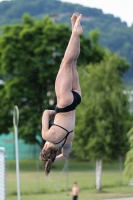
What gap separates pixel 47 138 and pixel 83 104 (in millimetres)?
26598

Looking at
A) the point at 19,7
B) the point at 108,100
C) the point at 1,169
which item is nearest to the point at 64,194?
the point at 108,100

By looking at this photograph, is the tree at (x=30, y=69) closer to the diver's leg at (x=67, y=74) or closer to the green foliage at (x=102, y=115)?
the green foliage at (x=102, y=115)

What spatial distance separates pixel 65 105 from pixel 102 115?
1034 inches

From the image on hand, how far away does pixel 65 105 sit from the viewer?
22.4 feet

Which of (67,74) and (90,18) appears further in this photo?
(90,18)

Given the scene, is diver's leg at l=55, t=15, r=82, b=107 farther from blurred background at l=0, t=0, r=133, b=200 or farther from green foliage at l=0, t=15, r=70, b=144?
green foliage at l=0, t=15, r=70, b=144

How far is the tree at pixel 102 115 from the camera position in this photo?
107 ft

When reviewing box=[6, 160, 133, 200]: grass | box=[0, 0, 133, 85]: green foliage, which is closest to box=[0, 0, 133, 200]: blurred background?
box=[6, 160, 133, 200]: grass

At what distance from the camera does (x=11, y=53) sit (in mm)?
47781

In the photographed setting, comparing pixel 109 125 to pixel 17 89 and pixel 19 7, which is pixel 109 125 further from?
pixel 19 7

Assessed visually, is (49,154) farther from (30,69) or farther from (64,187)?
(30,69)

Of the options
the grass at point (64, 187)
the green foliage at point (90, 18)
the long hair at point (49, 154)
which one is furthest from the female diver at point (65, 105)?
the green foliage at point (90, 18)

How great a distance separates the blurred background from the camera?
32844mm

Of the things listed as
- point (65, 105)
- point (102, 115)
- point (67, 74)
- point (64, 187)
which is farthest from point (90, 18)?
point (65, 105)
